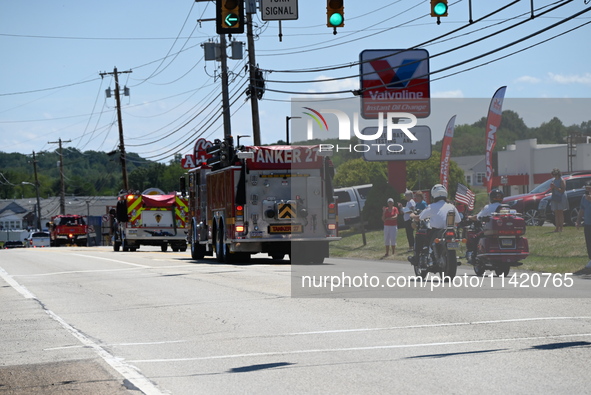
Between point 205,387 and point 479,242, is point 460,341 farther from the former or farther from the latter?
point 479,242

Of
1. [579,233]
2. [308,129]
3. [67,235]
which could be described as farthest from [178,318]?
[67,235]

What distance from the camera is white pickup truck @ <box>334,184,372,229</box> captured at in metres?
38.3

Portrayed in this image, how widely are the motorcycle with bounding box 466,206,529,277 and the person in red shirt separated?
9.26 m

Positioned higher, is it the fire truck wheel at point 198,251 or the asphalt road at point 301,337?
the fire truck wheel at point 198,251

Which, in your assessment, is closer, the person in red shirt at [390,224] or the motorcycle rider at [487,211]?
the motorcycle rider at [487,211]

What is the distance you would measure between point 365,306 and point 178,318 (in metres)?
2.89

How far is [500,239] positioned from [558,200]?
8.31m

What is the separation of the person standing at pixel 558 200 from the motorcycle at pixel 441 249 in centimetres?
817

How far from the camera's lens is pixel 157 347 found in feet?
34.1

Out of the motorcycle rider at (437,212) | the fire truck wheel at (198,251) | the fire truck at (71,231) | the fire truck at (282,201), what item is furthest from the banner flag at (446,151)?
the fire truck at (71,231)

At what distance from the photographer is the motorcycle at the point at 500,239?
17.7 metres

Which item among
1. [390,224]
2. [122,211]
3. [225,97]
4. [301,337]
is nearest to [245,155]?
[390,224]

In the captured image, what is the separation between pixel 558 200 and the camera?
25359 millimetres

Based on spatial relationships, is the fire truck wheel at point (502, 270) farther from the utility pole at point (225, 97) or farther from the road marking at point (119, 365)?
the utility pole at point (225, 97)
